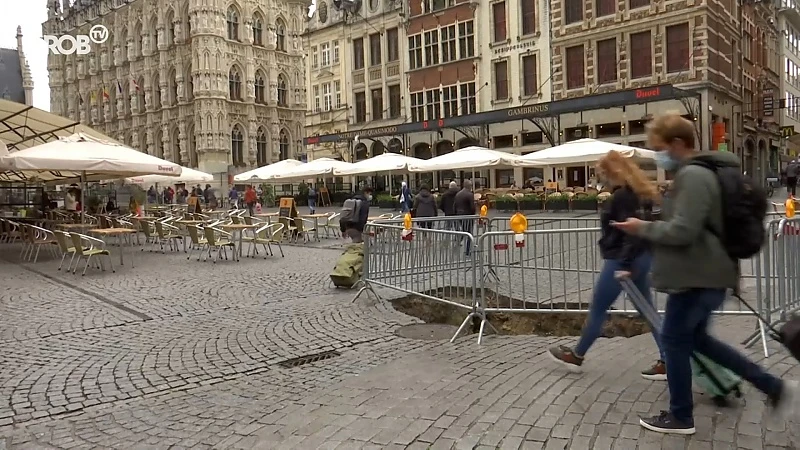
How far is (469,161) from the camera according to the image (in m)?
20.7

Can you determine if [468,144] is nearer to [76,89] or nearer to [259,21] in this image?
[259,21]

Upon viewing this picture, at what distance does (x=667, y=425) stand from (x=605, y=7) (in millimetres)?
31048

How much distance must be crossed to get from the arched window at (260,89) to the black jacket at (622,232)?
52244 millimetres

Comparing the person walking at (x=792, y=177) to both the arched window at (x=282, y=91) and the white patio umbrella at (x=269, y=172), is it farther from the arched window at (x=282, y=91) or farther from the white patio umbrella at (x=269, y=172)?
the arched window at (x=282, y=91)

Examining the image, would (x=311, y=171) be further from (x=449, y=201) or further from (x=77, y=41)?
(x=77, y=41)

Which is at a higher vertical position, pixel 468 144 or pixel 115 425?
pixel 468 144

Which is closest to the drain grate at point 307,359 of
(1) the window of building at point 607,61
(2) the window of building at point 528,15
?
(1) the window of building at point 607,61

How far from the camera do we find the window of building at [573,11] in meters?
31.8

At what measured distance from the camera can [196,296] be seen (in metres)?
8.98

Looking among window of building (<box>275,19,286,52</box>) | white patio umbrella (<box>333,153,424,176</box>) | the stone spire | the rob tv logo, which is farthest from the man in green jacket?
the stone spire

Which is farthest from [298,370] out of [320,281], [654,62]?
[654,62]

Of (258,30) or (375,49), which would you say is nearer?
(375,49)

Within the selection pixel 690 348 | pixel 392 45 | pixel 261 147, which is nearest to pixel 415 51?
pixel 392 45

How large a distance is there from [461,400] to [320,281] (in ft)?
19.8
